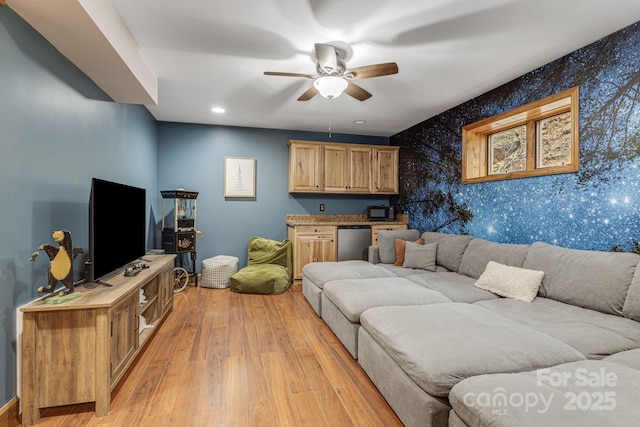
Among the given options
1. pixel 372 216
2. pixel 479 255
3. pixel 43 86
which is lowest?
pixel 479 255

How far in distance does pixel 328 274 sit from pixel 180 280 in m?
2.53

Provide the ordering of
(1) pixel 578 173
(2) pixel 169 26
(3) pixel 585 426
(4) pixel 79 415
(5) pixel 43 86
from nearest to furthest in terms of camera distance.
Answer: (3) pixel 585 426 → (4) pixel 79 415 → (5) pixel 43 86 → (2) pixel 169 26 → (1) pixel 578 173

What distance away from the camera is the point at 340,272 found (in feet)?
10.8

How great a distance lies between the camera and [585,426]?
0.96 metres

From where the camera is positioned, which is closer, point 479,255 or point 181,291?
point 479,255

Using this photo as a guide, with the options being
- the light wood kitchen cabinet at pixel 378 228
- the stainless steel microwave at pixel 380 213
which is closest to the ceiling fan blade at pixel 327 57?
the light wood kitchen cabinet at pixel 378 228

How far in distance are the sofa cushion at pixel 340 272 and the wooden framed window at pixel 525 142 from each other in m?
1.65

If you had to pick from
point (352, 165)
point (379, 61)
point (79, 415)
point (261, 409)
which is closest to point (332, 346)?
point (261, 409)

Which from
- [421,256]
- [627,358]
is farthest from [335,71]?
[627,358]

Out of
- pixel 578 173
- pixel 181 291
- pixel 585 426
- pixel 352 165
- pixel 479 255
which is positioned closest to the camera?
pixel 585 426

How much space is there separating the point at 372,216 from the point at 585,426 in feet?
14.2

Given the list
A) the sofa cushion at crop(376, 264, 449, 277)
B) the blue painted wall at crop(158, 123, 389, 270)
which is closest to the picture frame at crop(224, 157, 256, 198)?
the blue painted wall at crop(158, 123, 389, 270)

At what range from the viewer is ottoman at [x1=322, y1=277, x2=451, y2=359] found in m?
2.31

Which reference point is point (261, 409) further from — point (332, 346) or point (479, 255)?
point (479, 255)
